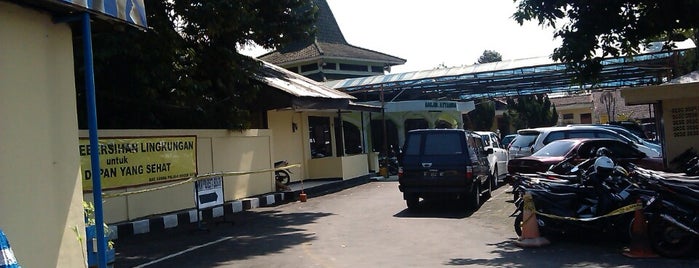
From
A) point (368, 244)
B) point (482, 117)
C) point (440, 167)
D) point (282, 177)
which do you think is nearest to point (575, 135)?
point (440, 167)

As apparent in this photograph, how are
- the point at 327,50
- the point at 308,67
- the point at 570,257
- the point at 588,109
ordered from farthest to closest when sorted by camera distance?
the point at 588,109, the point at 308,67, the point at 327,50, the point at 570,257

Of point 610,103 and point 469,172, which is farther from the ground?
point 610,103

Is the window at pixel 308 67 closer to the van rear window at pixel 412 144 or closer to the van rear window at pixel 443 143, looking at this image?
the van rear window at pixel 412 144

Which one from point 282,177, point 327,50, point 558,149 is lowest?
point 282,177

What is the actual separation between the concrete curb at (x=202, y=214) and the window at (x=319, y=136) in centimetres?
310

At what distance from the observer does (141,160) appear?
1180cm

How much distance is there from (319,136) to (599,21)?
12929mm

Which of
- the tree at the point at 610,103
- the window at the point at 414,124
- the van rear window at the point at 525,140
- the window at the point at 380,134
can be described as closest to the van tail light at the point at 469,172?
the van rear window at the point at 525,140

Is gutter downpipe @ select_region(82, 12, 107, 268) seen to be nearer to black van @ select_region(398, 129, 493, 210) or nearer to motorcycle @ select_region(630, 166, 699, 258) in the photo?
motorcycle @ select_region(630, 166, 699, 258)

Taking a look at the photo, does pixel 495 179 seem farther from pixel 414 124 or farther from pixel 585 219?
pixel 414 124

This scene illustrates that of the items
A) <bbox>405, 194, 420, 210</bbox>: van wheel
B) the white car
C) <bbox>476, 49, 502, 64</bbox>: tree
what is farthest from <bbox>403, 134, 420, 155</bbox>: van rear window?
<bbox>476, 49, 502, 64</bbox>: tree

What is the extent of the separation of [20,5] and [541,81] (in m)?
27.8

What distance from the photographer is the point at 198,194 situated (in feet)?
37.6

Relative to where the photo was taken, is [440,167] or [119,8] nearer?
[119,8]
